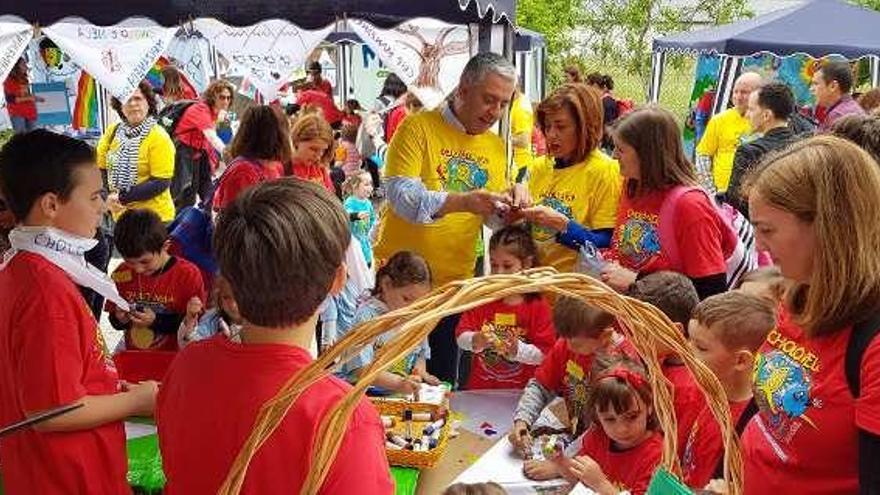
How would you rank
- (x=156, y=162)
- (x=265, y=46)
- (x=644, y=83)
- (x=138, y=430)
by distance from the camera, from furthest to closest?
(x=644, y=83) < (x=156, y=162) < (x=265, y=46) < (x=138, y=430)

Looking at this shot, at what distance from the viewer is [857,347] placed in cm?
142

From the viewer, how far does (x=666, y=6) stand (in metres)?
16.1

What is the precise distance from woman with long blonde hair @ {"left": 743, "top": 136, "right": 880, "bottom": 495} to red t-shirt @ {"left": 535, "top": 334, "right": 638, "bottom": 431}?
91cm

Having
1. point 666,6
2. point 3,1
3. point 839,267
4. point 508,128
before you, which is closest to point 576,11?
point 666,6

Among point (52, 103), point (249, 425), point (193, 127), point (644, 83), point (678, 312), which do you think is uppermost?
point (52, 103)

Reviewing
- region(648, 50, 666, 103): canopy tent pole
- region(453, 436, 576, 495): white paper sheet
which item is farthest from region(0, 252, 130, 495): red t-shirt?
region(648, 50, 666, 103): canopy tent pole

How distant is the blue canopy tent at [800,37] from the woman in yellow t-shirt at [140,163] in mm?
5538

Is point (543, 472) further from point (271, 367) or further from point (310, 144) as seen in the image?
point (310, 144)

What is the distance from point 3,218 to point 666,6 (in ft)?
47.9

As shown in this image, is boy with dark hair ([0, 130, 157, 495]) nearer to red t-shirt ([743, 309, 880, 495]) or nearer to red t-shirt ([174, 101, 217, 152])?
red t-shirt ([743, 309, 880, 495])

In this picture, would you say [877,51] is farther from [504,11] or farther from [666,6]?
[666,6]

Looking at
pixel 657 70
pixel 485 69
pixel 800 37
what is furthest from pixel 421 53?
pixel 657 70

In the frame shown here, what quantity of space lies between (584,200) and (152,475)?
176 cm

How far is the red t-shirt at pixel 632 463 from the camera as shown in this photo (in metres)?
2.21
